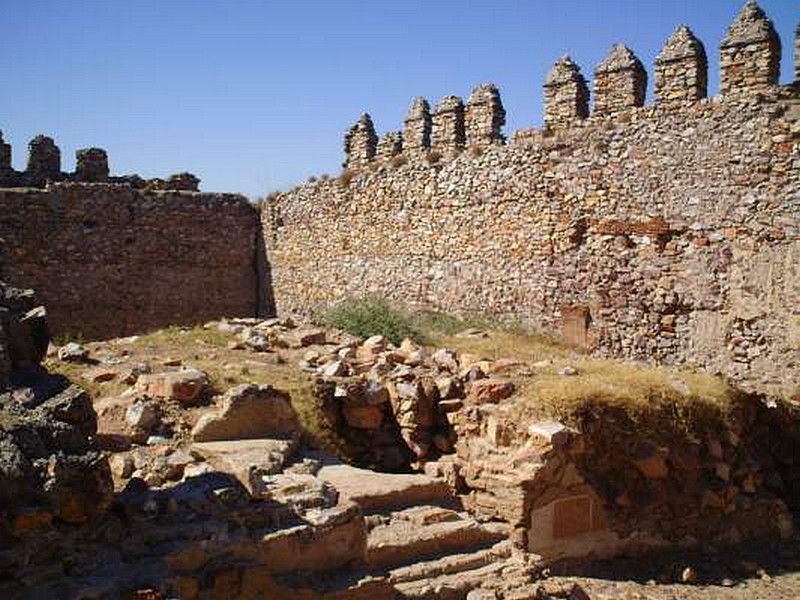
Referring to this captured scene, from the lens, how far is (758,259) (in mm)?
9570

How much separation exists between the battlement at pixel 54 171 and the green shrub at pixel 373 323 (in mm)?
7273

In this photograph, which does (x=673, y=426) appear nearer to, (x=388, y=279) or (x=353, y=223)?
(x=388, y=279)

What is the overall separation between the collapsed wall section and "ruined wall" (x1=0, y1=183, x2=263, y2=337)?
4.08 metres

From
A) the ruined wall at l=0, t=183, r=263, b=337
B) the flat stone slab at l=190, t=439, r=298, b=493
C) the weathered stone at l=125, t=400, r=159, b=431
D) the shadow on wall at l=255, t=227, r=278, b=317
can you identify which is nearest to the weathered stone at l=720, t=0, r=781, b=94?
the flat stone slab at l=190, t=439, r=298, b=493

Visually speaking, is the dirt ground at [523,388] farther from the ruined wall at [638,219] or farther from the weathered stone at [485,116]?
the weathered stone at [485,116]

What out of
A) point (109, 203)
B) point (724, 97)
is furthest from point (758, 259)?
point (109, 203)

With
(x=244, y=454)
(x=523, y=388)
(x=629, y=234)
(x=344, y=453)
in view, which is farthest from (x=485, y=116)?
(x=244, y=454)

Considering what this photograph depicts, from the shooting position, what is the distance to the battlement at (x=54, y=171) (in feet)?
55.1

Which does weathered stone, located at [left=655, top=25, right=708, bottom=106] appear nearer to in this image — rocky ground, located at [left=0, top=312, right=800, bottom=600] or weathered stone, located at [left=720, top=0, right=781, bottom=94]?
weathered stone, located at [left=720, top=0, right=781, bottom=94]

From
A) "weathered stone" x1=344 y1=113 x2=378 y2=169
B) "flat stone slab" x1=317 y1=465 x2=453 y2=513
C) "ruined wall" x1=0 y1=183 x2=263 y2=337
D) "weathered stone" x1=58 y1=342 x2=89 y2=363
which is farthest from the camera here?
"ruined wall" x1=0 y1=183 x2=263 y2=337

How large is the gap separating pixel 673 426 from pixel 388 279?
731 centimetres

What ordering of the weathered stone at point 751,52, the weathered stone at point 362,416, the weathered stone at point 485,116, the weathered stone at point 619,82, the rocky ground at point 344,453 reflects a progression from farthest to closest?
1. the weathered stone at point 485,116
2. the weathered stone at point 619,82
3. the weathered stone at point 751,52
4. the weathered stone at point 362,416
5. the rocky ground at point 344,453

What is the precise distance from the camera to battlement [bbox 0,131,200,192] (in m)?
16.8

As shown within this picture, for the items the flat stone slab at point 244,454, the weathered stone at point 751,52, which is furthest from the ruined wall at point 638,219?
the flat stone slab at point 244,454
